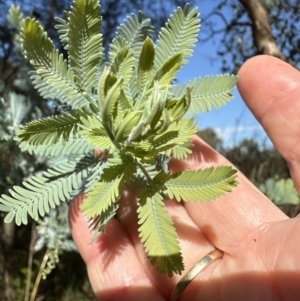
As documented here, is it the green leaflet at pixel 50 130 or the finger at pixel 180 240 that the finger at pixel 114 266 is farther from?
the green leaflet at pixel 50 130

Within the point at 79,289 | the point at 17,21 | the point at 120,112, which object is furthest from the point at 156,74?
the point at 79,289

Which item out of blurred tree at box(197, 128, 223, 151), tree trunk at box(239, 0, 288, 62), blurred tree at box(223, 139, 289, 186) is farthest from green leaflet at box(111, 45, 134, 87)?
blurred tree at box(197, 128, 223, 151)

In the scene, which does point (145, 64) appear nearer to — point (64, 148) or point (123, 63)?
point (123, 63)

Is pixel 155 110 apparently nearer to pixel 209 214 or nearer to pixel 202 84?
pixel 202 84

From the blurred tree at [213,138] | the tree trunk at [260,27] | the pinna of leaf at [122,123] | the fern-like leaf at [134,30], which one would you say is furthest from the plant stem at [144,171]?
the blurred tree at [213,138]

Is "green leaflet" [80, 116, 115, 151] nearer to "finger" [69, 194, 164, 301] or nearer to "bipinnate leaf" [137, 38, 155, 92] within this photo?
"bipinnate leaf" [137, 38, 155, 92]

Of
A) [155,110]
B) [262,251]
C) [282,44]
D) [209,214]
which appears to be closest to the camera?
[155,110]
